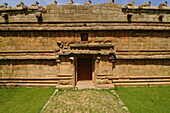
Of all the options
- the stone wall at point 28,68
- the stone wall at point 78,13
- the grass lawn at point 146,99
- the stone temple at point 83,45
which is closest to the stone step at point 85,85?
the stone temple at point 83,45

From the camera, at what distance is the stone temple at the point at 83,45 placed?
8.20 meters

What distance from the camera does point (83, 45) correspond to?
8047 mm

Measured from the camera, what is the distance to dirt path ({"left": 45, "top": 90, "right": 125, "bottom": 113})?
5469mm

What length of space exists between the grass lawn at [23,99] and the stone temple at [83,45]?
795mm

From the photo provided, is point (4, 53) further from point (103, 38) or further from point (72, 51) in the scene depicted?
point (103, 38)

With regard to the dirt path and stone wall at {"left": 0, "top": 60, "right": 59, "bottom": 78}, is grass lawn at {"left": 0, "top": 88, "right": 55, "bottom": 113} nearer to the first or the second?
the dirt path

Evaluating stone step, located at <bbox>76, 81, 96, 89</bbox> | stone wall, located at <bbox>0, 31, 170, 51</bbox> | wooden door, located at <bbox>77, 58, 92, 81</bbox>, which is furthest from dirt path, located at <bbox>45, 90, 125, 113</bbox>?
stone wall, located at <bbox>0, 31, 170, 51</bbox>

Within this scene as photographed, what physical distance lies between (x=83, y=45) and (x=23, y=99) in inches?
228

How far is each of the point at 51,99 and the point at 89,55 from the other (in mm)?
4293

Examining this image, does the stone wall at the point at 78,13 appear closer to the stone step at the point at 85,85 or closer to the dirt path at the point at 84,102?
the stone step at the point at 85,85

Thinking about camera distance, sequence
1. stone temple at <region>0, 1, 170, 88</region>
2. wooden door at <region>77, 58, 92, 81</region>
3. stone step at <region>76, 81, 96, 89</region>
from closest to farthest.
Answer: stone step at <region>76, 81, 96, 89</region> < stone temple at <region>0, 1, 170, 88</region> < wooden door at <region>77, 58, 92, 81</region>

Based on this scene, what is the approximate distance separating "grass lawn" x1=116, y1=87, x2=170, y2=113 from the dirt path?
0.87 metres

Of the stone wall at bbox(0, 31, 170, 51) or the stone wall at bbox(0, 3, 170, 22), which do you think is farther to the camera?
the stone wall at bbox(0, 3, 170, 22)

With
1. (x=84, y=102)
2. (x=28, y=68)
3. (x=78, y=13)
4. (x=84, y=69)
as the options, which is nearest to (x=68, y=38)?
(x=78, y=13)
